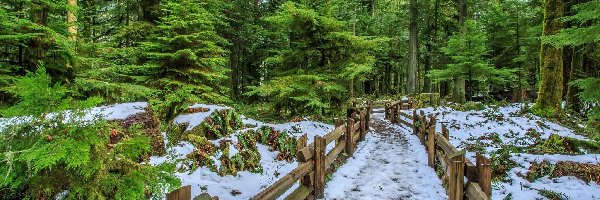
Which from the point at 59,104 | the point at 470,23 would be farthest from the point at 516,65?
the point at 59,104

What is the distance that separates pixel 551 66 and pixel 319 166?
11.9 m

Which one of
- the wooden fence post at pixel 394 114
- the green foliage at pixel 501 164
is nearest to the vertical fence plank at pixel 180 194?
the green foliage at pixel 501 164

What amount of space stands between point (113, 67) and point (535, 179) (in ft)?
31.1

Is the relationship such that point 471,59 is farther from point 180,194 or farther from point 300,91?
point 180,194

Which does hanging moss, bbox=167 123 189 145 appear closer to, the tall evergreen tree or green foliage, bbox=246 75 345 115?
green foliage, bbox=246 75 345 115

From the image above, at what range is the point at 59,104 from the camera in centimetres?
307

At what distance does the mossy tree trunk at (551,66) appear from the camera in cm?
1317

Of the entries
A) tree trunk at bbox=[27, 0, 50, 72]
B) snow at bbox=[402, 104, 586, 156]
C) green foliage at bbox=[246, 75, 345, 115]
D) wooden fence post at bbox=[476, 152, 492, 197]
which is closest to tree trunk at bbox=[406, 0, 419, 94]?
snow at bbox=[402, 104, 586, 156]

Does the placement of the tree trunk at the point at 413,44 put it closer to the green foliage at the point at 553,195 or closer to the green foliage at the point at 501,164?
the green foliage at the point at 501,164

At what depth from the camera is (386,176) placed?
25.4ft

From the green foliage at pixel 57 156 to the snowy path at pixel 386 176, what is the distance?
159 inches

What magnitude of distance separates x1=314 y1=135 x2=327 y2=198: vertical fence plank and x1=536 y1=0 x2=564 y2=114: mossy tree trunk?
38.4 feet

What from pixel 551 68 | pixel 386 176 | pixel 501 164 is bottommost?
pixel 386 176

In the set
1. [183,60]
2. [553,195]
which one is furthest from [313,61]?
[553,195]
